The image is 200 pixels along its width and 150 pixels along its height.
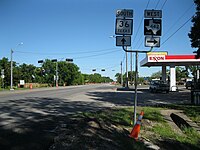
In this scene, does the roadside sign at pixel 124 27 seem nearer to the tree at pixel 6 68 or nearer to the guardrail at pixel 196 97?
the guardrail at pixel 196 97

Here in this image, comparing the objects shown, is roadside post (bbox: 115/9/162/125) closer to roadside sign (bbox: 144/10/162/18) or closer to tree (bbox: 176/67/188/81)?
roadside sign (bbox: 144/10/162/18)

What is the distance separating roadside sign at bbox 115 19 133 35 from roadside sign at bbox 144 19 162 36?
0.47m

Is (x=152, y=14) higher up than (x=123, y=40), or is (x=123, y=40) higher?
(x=152, y=14)

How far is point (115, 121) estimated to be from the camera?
966cm

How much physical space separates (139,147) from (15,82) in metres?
67.2

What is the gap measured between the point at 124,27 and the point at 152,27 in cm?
86

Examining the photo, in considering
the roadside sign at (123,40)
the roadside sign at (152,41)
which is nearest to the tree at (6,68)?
the roadside sign at (123,40)

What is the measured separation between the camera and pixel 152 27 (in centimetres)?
790

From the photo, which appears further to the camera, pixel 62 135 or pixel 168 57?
pixel 168 57

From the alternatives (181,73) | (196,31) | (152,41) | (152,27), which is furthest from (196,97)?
(181,73)

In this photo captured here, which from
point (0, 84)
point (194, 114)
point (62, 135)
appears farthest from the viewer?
point (0, 84)

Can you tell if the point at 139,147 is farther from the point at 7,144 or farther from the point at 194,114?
the point at 194,114

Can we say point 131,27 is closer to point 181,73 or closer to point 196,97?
point 196,97

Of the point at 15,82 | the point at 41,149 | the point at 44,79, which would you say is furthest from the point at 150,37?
the point at 44,79
